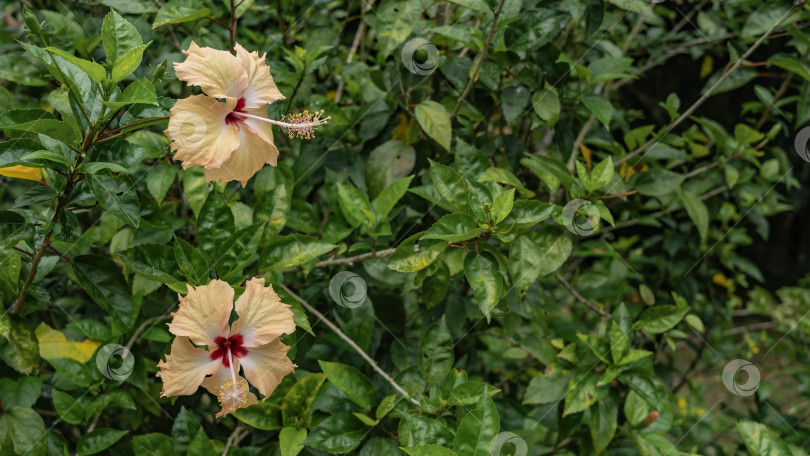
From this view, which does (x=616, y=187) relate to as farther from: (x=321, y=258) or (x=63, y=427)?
(x=63, y=427)

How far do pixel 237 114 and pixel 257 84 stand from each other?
68mm

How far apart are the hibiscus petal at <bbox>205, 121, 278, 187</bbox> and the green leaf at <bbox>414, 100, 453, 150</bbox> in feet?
1.62

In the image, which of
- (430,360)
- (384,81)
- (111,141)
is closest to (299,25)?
(384,81)

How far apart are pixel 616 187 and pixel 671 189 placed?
222 millimetres

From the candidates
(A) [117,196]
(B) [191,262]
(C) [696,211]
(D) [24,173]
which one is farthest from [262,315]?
(C) [696,211]

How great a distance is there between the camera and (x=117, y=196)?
1.07m

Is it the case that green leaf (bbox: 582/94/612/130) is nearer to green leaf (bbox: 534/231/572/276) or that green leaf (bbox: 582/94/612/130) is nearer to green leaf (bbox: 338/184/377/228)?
green leaf (bbox: 534/231/572/276)

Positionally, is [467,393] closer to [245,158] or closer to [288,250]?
[288,250]

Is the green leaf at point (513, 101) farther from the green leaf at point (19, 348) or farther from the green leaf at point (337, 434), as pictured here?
the green leaf at point (19, 348)

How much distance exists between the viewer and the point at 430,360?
1374mm

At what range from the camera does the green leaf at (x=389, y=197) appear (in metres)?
1.39

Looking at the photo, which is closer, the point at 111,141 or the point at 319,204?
the point at 111,141

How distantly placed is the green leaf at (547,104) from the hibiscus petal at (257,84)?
0.70 metres

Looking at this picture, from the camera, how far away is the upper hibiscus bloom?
1.04 meters
